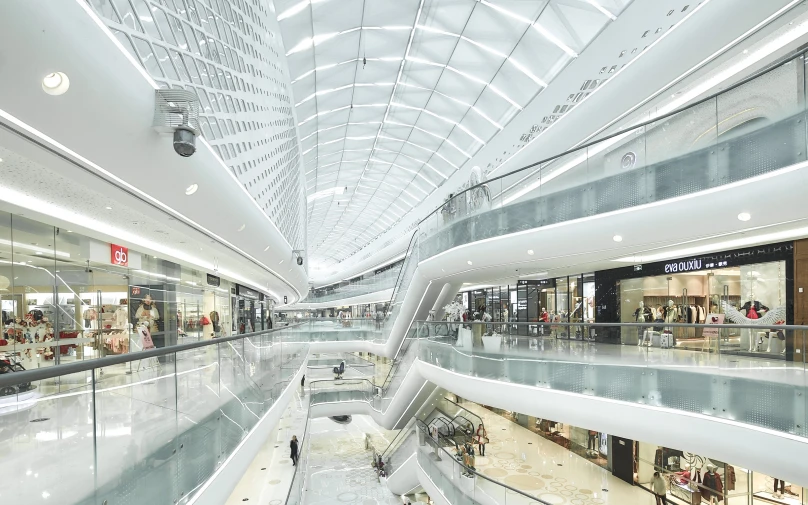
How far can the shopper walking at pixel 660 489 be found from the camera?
36.9 ft

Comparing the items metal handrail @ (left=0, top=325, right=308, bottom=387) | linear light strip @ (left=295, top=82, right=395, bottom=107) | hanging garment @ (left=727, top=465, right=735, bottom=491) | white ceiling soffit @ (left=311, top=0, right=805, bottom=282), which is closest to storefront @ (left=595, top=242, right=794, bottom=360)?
hanging garment @ (left=727, top=465, right=735, bottom=491)

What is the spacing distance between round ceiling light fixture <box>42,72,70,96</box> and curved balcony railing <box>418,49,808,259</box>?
6677 millimetres

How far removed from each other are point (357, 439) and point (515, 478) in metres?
15.7

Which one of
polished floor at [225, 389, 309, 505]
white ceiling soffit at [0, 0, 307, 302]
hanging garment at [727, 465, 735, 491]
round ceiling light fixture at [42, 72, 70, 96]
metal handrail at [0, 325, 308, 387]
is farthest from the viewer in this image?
polished floor at [225, 389, 309, 505]

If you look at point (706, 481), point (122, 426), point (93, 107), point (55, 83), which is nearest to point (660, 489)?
point (706, 481)

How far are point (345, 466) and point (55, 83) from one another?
21.9 meters

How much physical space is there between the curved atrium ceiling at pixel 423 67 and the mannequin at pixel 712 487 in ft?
36.4

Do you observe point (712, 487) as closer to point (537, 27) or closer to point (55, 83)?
point (537, 27)

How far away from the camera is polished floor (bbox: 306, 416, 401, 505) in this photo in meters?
17.5

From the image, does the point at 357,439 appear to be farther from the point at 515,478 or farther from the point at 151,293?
the point at 151,293

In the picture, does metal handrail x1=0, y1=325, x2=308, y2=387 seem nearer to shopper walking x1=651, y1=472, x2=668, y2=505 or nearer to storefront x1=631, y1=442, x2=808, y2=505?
storefront x1=631, y1=442, x2=808, y2=505

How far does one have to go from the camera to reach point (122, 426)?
111 inches

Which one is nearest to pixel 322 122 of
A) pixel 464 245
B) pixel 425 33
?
pixel 425 33

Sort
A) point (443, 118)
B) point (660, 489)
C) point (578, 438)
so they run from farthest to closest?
point (443, 118) → point (578, 438) → point (660, 489)
